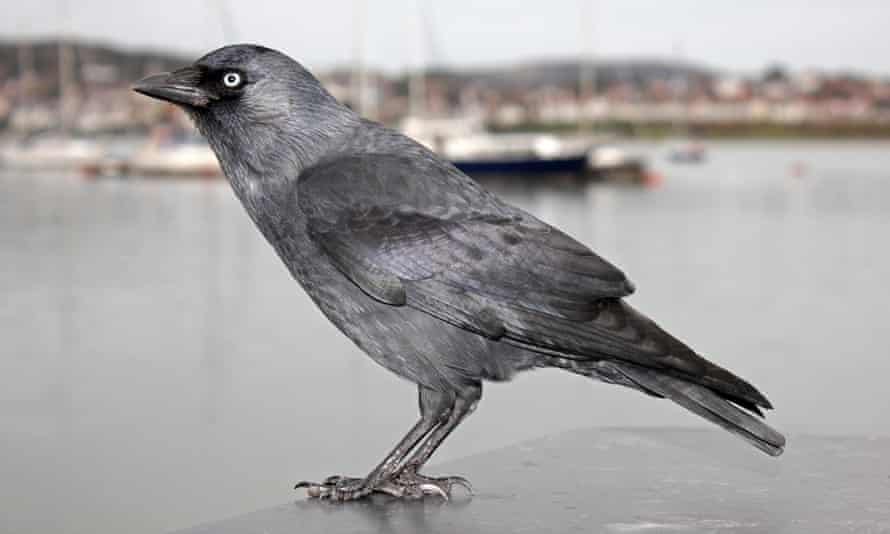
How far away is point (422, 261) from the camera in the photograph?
3.89m

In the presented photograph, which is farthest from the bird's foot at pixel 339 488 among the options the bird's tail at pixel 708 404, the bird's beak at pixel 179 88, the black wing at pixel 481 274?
the bird's beak at pixel 179 88

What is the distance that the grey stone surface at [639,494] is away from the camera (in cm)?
389

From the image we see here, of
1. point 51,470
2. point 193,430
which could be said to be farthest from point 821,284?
point 51,470

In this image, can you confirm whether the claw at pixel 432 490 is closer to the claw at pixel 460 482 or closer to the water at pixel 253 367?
the claw at pixel 460 482

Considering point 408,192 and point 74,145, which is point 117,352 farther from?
point 74,145

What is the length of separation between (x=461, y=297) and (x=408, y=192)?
356mm

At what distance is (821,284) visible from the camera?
25047 millimetres

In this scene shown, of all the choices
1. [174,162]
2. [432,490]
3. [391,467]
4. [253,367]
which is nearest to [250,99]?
[391,467]

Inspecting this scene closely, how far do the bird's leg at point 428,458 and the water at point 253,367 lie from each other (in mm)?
1502

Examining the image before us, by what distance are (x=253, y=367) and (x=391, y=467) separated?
1147 centimetres

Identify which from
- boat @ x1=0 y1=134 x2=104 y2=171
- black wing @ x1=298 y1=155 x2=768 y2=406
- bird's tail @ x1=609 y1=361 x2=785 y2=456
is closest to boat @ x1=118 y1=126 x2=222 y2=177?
boat @ x1=0 y1=134 x2=104 y2=171

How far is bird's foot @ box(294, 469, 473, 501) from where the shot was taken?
418cm

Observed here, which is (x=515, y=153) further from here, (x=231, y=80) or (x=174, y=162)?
(x=231, y=80)

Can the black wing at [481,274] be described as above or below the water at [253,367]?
above
